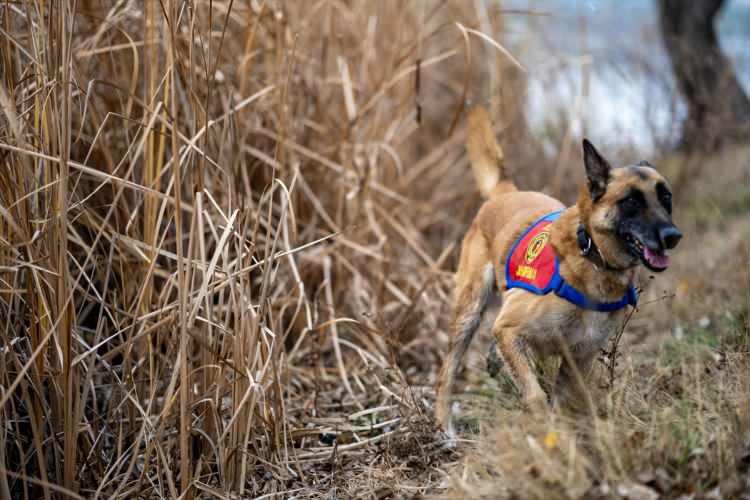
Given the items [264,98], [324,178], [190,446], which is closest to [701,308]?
[324,178]

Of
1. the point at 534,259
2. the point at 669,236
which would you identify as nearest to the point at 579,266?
the point at 534,259

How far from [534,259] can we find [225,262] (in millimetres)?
1286

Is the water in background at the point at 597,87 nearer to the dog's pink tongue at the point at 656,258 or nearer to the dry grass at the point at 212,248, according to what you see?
the dry grass at the point at 212,248

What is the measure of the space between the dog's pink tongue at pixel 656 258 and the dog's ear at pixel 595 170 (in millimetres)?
342

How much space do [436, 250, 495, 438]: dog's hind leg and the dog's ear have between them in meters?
0.89

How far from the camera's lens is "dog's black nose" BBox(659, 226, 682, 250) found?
115 inches

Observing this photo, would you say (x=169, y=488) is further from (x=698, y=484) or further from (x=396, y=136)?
(x=396, y=136)

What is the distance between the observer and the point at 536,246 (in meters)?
3.51

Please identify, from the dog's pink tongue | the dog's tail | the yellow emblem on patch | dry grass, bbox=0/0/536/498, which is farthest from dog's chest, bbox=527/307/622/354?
the dog's tail

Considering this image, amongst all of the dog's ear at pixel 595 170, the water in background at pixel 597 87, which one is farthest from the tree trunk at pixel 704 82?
the dog's ear at pixel 595 170

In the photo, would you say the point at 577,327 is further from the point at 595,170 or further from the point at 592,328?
the point at 595,170

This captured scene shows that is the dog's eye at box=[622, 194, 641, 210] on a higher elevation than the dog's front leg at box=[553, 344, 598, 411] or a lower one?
higher

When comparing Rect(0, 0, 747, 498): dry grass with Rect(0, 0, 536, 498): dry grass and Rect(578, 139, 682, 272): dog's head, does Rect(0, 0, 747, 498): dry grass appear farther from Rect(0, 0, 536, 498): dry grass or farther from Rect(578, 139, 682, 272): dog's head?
Rect(578, 139, 682, 272): dog's head

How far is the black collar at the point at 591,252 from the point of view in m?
3.28
